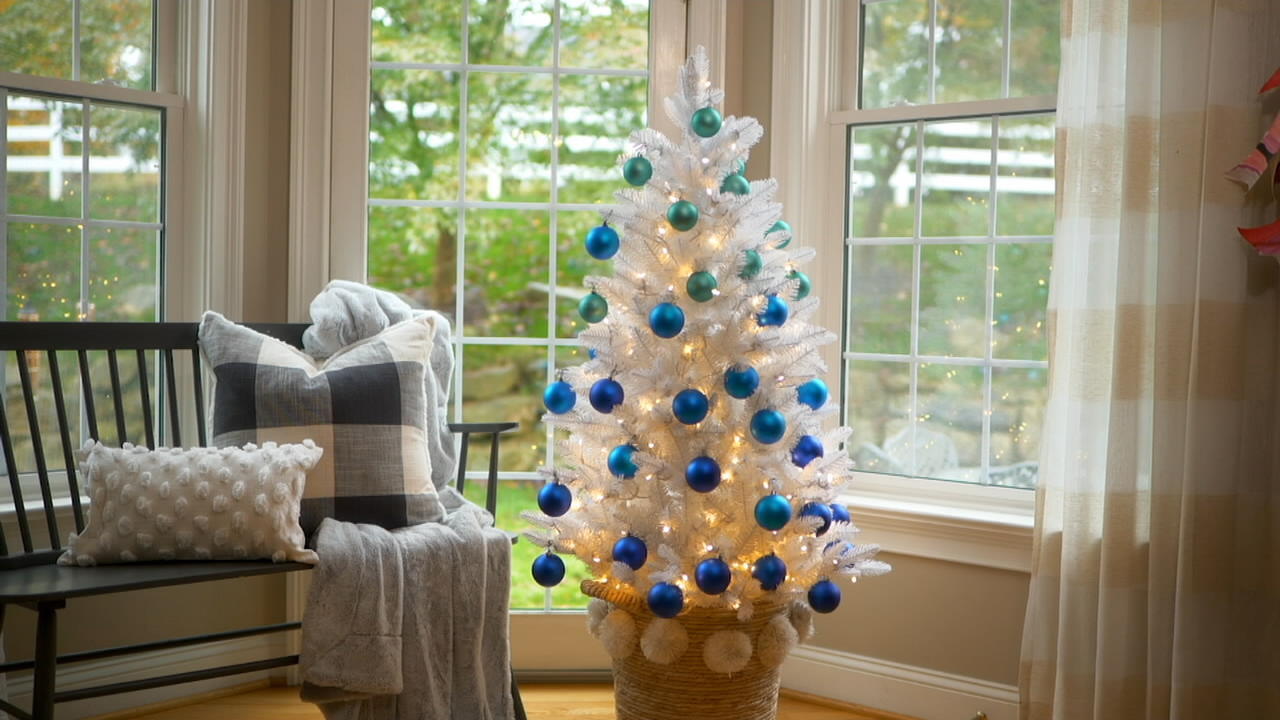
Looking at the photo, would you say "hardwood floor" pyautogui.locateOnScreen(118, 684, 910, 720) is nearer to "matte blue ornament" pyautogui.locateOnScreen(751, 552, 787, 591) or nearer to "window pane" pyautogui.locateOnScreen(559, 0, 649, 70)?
"matte blue ornament" pyautogui.locateOnScreen(751, 552, 787, 591)

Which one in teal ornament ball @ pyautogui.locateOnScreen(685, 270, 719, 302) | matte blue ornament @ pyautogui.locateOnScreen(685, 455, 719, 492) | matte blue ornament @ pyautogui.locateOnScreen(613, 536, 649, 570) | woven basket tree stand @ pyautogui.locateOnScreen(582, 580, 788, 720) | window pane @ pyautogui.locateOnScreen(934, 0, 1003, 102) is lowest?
woven basket tree stand @ pyautogui.locateOnScreen(582, 580, 788, 720)

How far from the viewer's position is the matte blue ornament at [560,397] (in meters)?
2.58

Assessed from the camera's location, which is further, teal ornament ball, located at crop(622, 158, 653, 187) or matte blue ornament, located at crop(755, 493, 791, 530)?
teal ornament ball, located at crop(622, 158, 653, 187)

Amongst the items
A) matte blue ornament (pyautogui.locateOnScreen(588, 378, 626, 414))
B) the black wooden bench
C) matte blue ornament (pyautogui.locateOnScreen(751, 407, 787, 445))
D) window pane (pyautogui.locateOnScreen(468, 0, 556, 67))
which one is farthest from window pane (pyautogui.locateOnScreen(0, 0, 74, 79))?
matte blue ornament (pyautogui.locateOnScreen(751, 407, 787, 445))

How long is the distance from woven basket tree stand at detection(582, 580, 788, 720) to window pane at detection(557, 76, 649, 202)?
1.23m

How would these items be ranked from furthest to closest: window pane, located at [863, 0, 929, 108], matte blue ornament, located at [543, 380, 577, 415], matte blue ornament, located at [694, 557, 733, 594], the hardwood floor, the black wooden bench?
1. window pane, located at [863, 0, 929, 108]
2. the hardwood floor
3. matte blue ornament, located at [543, 380, 577, 415]
4. matte blue ornament, located at [694, 557, 733, 594]
5. the black wooden bench

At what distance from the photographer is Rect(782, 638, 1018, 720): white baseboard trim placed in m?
2.93

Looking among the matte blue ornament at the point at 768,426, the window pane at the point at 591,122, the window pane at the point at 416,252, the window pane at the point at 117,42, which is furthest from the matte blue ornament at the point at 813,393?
the window pane at the point at 117,42

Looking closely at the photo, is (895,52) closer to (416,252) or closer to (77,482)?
(416,252)

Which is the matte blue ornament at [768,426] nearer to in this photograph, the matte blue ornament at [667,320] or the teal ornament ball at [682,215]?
the matte blue ornament at [667,320]

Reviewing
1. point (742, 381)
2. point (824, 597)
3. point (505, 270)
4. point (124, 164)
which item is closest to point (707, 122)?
point (742, 381)

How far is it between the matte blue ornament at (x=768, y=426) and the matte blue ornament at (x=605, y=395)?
295mm

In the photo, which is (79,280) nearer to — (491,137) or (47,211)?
(47,211)

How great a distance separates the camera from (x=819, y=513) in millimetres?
2533
